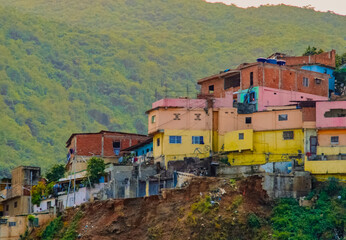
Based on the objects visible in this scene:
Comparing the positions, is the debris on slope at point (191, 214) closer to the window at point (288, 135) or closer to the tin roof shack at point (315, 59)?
the window at point (288, 135)

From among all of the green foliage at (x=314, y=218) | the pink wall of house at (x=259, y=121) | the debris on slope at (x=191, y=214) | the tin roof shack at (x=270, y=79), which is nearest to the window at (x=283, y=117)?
the pink wall of house at (x=259, y=121)

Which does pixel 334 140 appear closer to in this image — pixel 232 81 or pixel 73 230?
pixel 232 81

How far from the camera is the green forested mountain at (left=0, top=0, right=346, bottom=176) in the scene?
112750 mm

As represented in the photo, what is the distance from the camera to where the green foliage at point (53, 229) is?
5888 centimetres

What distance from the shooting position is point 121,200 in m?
55.6

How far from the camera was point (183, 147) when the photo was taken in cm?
5828

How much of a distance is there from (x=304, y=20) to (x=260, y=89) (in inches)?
3385

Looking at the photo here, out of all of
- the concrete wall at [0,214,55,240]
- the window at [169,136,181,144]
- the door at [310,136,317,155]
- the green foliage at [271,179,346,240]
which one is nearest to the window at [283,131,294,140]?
the door at [310,136,317,155]

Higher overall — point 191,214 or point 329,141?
point 329,141

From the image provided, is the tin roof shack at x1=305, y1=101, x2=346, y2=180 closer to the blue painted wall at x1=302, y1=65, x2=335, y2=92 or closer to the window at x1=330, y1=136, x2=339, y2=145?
the window at x1=330, y1=136, x2=339, y2=145

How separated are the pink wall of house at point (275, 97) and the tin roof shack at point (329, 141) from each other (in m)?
5.08

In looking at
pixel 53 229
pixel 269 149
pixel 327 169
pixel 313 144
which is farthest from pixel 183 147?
pixel 327 169

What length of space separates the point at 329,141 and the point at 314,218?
7.14m

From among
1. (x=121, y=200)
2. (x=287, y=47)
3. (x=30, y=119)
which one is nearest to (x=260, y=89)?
(x=121, y=200)
